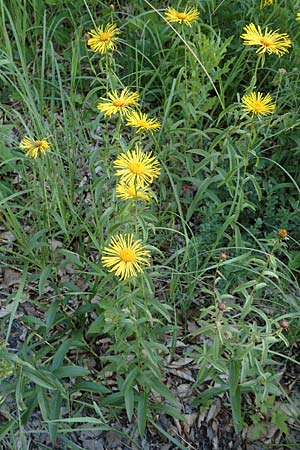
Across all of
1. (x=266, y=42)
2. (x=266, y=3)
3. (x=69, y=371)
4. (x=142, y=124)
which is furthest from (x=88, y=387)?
(x=266, y=3)

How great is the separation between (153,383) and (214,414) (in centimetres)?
34

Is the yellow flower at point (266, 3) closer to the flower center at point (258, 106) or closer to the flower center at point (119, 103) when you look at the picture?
the flower center at point (258, 106)

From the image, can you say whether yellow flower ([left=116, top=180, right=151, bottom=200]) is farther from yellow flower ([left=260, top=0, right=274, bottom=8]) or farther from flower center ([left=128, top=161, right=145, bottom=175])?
yellow flower ([left=260, top=0, right=274, bottom=8])

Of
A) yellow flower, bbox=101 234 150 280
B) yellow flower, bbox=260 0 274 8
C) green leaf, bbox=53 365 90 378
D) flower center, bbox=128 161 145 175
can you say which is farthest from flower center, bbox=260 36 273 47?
green leaf, bbox=53 365 90 378

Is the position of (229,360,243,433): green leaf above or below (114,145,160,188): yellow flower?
below

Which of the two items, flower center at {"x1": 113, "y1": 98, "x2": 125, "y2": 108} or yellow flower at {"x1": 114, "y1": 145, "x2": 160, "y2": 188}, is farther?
flower center at {"x1": 113, "y1": 98, "x2": 125, "y2": 108}

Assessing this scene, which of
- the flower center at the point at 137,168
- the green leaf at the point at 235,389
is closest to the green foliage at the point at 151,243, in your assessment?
the green leaf at the point at 235,389

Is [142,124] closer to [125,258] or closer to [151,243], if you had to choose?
[125,258]

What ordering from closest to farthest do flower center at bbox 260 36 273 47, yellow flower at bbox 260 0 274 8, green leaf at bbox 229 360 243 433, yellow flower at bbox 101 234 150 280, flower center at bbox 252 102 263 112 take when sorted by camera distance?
yellow flower at bbox 101 234 150 280, green leaf at bbox 229 360 243 433, flower center at bbox 252 102 263 112, flower center at bbox 260 36 273 47, yellow flower at bbox 260 0 274 8

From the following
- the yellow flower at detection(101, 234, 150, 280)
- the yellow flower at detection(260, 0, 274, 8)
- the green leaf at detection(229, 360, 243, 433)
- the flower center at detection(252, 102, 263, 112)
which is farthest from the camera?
the yellow flower at detection(260, 0, 274, 8)

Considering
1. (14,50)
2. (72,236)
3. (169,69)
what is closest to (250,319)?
(72,236)

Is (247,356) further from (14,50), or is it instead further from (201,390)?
(14,50)

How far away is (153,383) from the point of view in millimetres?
1529

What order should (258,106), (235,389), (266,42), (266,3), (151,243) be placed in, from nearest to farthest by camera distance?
(235,389) < (258,106) < (266,42) < (151,243) < (266,3)
